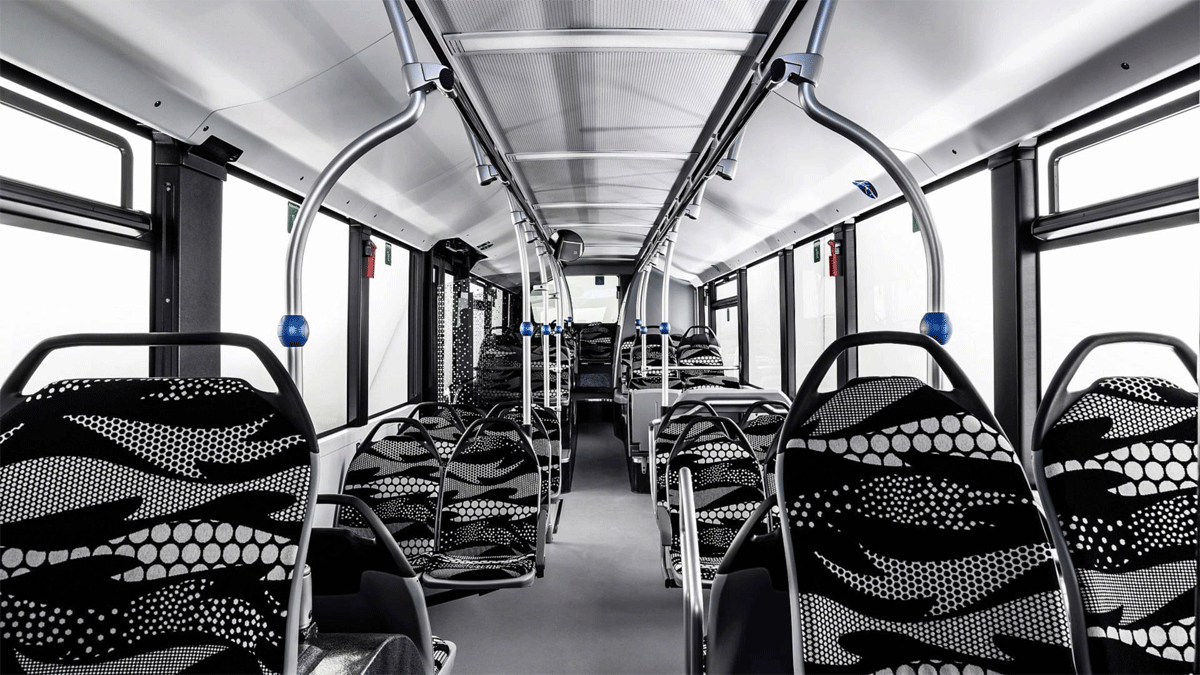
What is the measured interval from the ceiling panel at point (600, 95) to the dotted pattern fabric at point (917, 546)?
6.72 ft

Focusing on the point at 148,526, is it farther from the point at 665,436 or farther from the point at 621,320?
the point at 621,320

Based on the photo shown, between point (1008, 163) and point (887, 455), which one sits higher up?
point (1008, 163)

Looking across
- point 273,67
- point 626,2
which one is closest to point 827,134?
point 626,2

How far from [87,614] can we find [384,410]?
4257 millimetres

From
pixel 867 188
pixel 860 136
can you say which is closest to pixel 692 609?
pixel 860 136

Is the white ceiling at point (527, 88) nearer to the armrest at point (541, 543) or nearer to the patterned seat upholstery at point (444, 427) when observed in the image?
the patterned seat upholstery at point (444, 427)

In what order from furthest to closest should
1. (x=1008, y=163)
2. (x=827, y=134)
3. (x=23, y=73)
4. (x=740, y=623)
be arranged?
(x=827, y=134) → (x=1008, y=163) → (x=23, y=73) → (x=740, y=623)

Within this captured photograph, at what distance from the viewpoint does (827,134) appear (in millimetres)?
3510

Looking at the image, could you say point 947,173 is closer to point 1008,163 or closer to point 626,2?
point 1008,163

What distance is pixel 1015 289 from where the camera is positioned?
291cm

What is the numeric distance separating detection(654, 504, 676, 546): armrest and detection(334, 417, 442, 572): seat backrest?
1.30m

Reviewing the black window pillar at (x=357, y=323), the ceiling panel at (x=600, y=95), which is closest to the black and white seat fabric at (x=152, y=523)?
the ceiling panel at (x=600, y=95)

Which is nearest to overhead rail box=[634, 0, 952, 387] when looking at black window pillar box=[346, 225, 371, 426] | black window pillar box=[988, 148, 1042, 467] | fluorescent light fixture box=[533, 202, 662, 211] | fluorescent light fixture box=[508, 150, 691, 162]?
black window pillar box=[988, 148, 1042, 467]

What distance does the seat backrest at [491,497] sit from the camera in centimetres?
353
